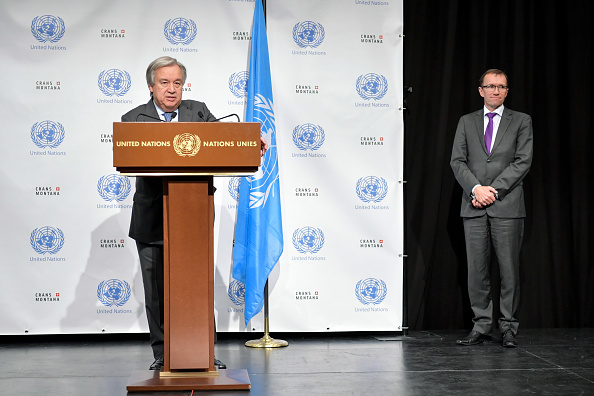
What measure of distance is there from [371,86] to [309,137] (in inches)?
24.3

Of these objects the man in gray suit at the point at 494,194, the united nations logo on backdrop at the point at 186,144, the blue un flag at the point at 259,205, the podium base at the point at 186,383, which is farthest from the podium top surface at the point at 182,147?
the man in gray suit at the point at 494,194

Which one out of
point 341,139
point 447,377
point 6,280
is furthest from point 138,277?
point 447,377

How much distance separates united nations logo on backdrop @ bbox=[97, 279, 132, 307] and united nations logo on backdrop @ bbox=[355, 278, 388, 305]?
1.75 metres

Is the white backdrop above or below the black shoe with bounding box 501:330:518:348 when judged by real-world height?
above

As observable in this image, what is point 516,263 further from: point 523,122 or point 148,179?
point 148,179

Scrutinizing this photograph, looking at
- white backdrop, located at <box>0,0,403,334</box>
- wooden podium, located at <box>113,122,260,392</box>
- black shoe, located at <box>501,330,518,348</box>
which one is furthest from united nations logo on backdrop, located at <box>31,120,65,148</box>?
black shoe, located at <box>501,330,518,348</box>

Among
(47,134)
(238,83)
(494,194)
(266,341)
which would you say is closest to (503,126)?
(494,194)

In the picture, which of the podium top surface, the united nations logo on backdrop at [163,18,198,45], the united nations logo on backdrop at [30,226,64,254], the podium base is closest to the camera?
the podium top surface

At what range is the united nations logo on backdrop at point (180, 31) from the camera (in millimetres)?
5223

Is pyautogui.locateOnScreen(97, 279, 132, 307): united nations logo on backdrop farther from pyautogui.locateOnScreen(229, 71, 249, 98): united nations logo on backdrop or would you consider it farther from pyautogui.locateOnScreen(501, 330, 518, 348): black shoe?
pyautogui.locateOnScreen(501, 330, 518, 348): black shoe

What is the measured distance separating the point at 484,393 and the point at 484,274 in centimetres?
168

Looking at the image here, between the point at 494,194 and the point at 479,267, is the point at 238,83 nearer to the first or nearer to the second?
the point at 494,194

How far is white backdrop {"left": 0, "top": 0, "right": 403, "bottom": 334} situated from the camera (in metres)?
5.11

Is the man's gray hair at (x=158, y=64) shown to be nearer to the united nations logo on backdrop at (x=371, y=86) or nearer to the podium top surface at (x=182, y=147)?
the podium top surface at (x=182, y=147)
